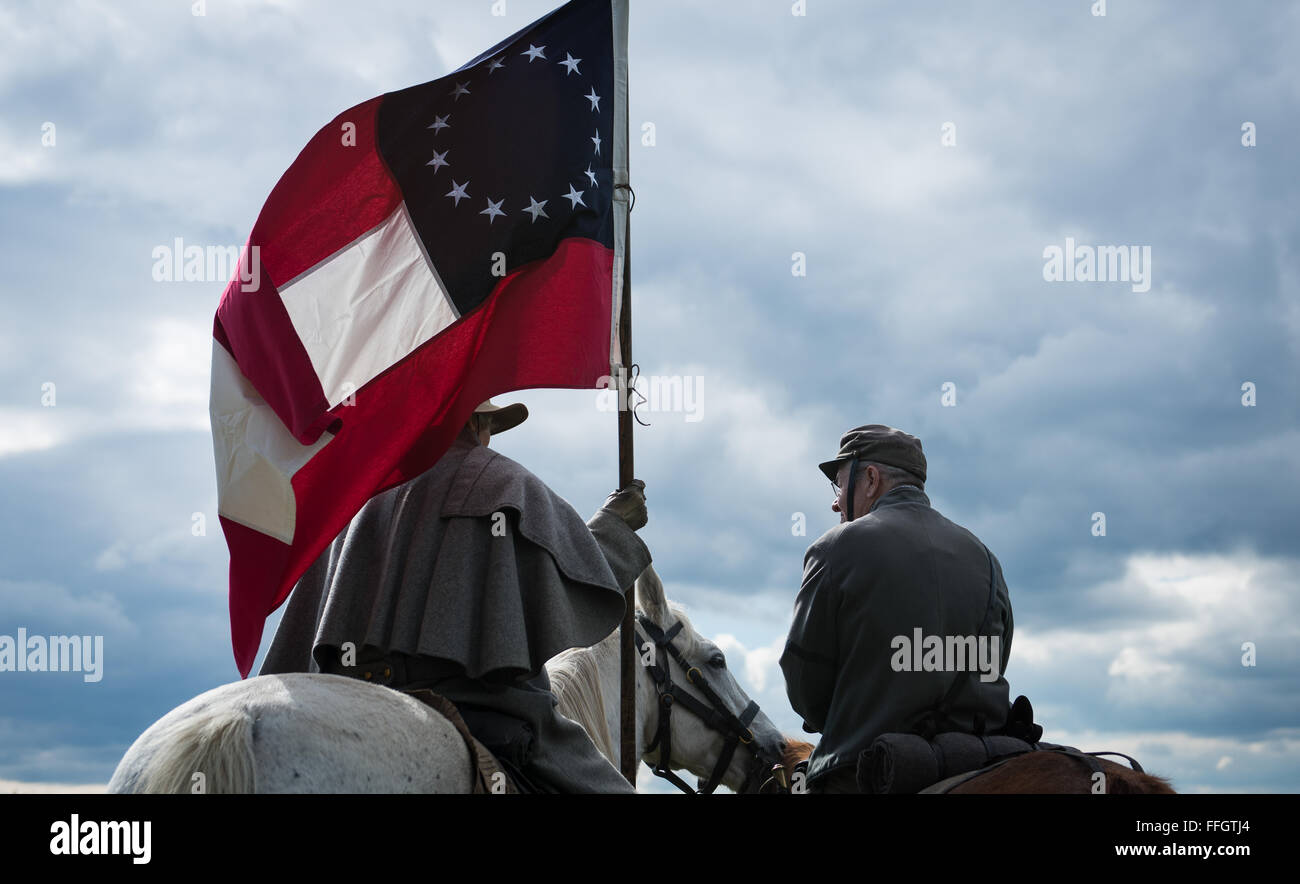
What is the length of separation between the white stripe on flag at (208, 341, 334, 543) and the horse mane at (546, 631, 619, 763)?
161 centimetres

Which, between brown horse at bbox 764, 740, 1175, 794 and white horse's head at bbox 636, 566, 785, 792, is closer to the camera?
brown horse at bbox 764, 740, 1175, 794

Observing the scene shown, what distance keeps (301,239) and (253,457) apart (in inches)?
47.5

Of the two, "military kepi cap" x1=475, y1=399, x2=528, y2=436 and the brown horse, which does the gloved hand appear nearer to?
"military kepi cap" x1=475, y1=399, x2=528, y2=436

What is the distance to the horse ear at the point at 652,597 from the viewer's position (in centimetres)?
713

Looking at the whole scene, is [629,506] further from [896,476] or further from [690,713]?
[690,713]

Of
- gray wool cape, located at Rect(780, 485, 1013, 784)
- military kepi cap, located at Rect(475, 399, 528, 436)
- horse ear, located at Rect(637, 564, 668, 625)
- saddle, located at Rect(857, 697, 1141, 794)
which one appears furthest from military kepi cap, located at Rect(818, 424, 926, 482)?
horse ear, located at Rect(637, 564, 668, 625)

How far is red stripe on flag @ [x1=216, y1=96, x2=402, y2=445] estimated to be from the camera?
5.14 meters

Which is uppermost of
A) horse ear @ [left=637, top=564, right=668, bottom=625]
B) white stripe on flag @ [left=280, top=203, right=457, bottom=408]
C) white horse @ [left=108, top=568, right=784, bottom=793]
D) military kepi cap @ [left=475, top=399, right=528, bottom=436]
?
white stripe on flag @ [left=280, top=203, right=457, bottom=408]

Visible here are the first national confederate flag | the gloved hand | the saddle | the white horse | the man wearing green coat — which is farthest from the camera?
the gloved hand

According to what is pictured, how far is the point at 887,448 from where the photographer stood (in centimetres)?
552

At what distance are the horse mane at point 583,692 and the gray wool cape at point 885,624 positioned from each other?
114 centimetres

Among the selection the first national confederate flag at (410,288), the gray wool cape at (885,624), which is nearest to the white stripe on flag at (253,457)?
the first national confederate flag at (410,288)
